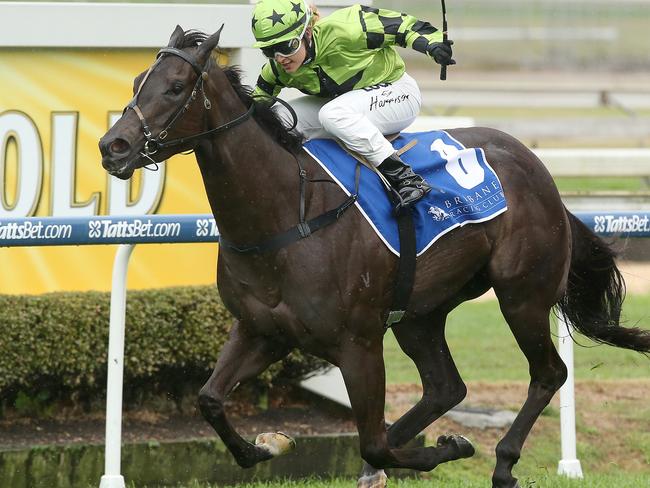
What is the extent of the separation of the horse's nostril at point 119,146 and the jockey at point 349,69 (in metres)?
0.67

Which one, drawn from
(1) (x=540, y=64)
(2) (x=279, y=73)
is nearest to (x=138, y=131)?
(2) (x=279, y=73)

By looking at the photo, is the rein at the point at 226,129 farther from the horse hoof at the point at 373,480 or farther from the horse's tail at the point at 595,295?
the horse's tail at the point at 595,295

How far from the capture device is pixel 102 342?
19.9 ft

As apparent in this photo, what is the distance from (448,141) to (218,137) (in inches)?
41.5

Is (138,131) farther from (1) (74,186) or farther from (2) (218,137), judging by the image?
(1) (74,186)

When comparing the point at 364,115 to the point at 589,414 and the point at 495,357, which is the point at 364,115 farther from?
the point at 495,357

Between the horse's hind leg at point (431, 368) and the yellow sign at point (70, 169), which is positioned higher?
the yellow sign at point (70, 169)

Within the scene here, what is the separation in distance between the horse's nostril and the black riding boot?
1.03 meters

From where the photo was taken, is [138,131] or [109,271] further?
[109,271]

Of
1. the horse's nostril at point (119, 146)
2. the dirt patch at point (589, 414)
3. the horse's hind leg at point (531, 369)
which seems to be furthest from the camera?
the dirt patch at point (589, 414)

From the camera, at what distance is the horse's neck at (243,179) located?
446 centimetres

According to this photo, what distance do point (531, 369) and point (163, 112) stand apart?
2025mm

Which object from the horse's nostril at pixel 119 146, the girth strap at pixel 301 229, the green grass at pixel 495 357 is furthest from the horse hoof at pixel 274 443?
the green grass at pixel 495 357

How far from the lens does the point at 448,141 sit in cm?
509
